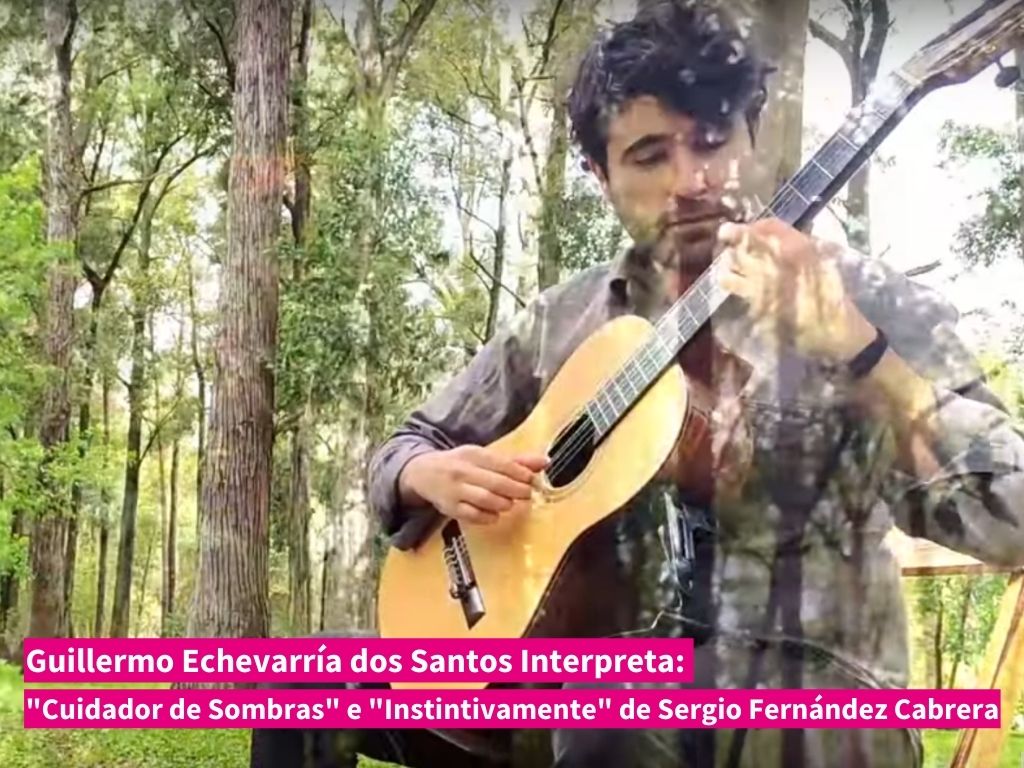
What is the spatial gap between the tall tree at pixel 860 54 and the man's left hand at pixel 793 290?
10 cm

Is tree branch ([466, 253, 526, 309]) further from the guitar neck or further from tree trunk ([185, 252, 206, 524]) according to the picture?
tree trunk ([185, 252, 206, 524])

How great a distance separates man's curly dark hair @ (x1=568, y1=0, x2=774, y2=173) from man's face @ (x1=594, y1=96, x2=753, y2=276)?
1.0 inches

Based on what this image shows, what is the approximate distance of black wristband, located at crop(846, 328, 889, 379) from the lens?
2.50 meters

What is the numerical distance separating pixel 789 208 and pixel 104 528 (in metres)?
1.47

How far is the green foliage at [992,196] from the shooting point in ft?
8.72

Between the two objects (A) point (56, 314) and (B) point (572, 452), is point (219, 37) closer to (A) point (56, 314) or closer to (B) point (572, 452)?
(A) point (56, 314)

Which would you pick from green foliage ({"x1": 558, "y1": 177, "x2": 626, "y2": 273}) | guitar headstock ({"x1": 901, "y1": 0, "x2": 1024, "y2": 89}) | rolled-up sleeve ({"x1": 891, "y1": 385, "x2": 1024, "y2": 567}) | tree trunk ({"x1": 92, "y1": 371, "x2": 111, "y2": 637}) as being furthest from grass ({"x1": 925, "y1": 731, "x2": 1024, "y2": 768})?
tree trunk ({"x1": 92, "y1": 371, "x2": 111, "y2": 637})

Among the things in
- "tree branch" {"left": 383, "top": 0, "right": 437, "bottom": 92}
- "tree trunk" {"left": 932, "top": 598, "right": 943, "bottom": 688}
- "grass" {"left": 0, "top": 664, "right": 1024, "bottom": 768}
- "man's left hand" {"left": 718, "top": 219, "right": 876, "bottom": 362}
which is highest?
"tree branch" {"left": 383, "top": 0, "right": 437, "bottom": 92}

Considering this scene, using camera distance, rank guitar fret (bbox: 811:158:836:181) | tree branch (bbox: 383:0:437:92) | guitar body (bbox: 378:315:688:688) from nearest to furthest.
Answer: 1. guitar body (bbox: 378:315:688:688)
2. guitar fret (bbox: 811:158:836:181)
3. tree branch (bbox: 383:0:437:92)

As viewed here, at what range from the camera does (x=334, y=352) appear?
2.71m

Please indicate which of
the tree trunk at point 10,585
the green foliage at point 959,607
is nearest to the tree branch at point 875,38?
the green foliage at point 959,607

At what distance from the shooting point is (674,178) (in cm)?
261

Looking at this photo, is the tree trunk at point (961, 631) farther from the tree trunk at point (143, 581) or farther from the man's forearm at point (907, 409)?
the tree trunk at point (143, 581)

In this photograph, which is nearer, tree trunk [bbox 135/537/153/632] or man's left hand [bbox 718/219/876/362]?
man's left hand [bbox 718/219/876/362]
